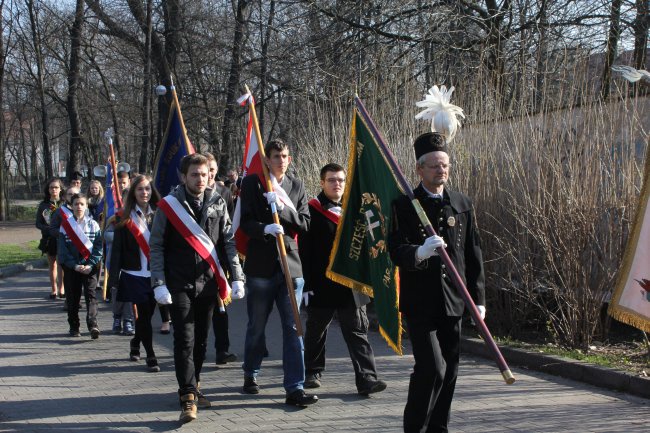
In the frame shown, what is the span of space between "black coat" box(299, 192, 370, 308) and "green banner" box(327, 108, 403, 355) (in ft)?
1.11

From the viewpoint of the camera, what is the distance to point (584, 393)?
7449mm

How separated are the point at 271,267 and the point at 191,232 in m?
0.73

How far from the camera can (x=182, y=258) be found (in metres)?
6.89

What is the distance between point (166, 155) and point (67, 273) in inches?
90.0

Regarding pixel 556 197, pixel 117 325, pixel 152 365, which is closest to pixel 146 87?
pixel 117 325

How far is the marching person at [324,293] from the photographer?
7508 millimetres

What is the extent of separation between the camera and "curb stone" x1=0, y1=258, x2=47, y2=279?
19789mm

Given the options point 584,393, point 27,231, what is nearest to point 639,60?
point 584,393

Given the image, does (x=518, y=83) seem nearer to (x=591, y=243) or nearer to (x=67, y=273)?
(x=591, y=243)

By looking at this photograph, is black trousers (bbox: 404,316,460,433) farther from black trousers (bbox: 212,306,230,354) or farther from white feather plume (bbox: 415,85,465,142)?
black trousers (bbox: 212,306,230,354)

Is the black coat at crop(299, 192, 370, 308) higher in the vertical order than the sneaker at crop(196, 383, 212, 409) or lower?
higher

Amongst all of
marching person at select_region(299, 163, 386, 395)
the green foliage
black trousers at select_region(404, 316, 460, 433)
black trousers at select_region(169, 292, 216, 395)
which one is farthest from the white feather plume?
the green foliage

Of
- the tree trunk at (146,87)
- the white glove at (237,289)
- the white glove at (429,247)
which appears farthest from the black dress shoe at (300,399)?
the tree trunk at (146,87)

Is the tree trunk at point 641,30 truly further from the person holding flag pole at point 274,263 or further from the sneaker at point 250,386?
the sneaker at point 250,386
